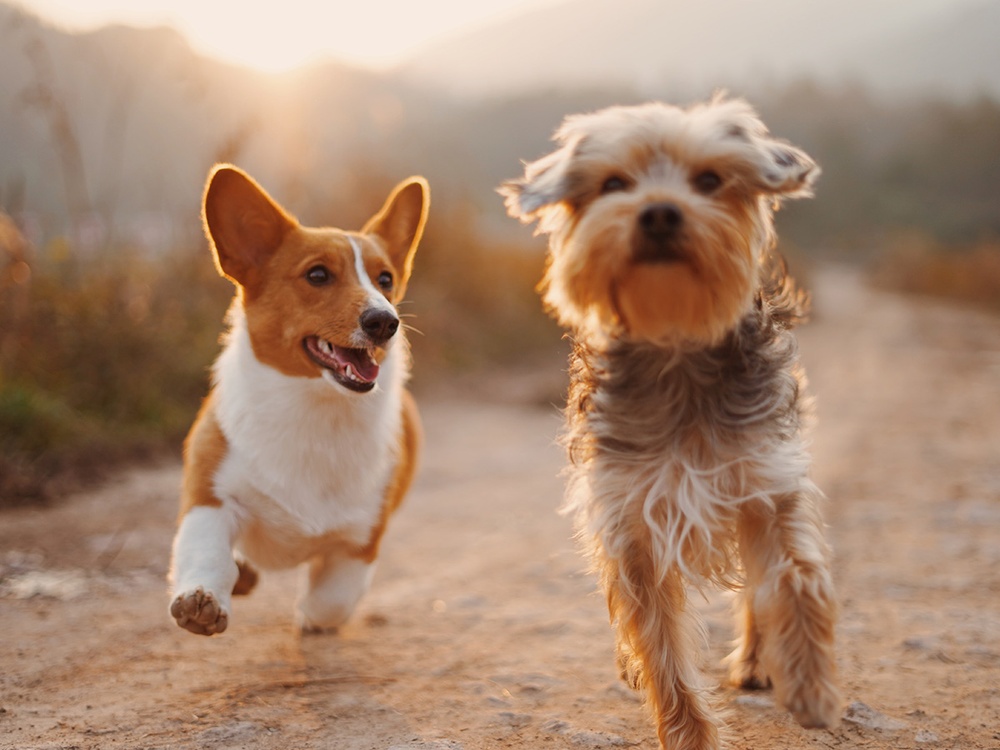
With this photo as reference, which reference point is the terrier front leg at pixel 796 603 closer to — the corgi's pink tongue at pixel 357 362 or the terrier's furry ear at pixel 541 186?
the terrier's furry ear at pixel 541 186

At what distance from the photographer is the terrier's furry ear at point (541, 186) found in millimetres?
3113

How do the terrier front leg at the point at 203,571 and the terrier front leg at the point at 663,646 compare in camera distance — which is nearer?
the terrier front leg at the point at 663,646

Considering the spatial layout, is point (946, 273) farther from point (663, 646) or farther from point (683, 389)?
point (663, 646)

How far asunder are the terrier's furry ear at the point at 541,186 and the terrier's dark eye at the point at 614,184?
0.42 ft

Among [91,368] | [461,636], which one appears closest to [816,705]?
[461,636]

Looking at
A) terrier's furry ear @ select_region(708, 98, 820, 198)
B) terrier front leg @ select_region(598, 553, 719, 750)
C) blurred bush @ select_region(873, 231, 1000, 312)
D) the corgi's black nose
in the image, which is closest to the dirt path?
terrier front leg @ select_region(598, 553, 719, 750)

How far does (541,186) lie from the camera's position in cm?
316

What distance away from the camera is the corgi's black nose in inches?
155

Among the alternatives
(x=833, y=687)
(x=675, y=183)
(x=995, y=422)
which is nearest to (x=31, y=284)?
(x=675, y=183)

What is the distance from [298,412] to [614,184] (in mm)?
1814

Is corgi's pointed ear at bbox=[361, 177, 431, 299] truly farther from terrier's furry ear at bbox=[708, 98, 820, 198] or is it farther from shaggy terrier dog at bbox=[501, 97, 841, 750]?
terrier's furry ear at bbox=[708, 98, 820, 198]

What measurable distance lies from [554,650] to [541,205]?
212 centimetres

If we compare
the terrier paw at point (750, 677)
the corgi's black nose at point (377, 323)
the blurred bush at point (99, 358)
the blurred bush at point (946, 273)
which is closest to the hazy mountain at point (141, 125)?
the blurred bush at point (99, 358)

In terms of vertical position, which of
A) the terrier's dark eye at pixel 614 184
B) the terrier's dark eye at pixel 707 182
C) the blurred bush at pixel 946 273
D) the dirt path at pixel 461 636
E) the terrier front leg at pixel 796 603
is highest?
the blurred bush at pixel 946 273
